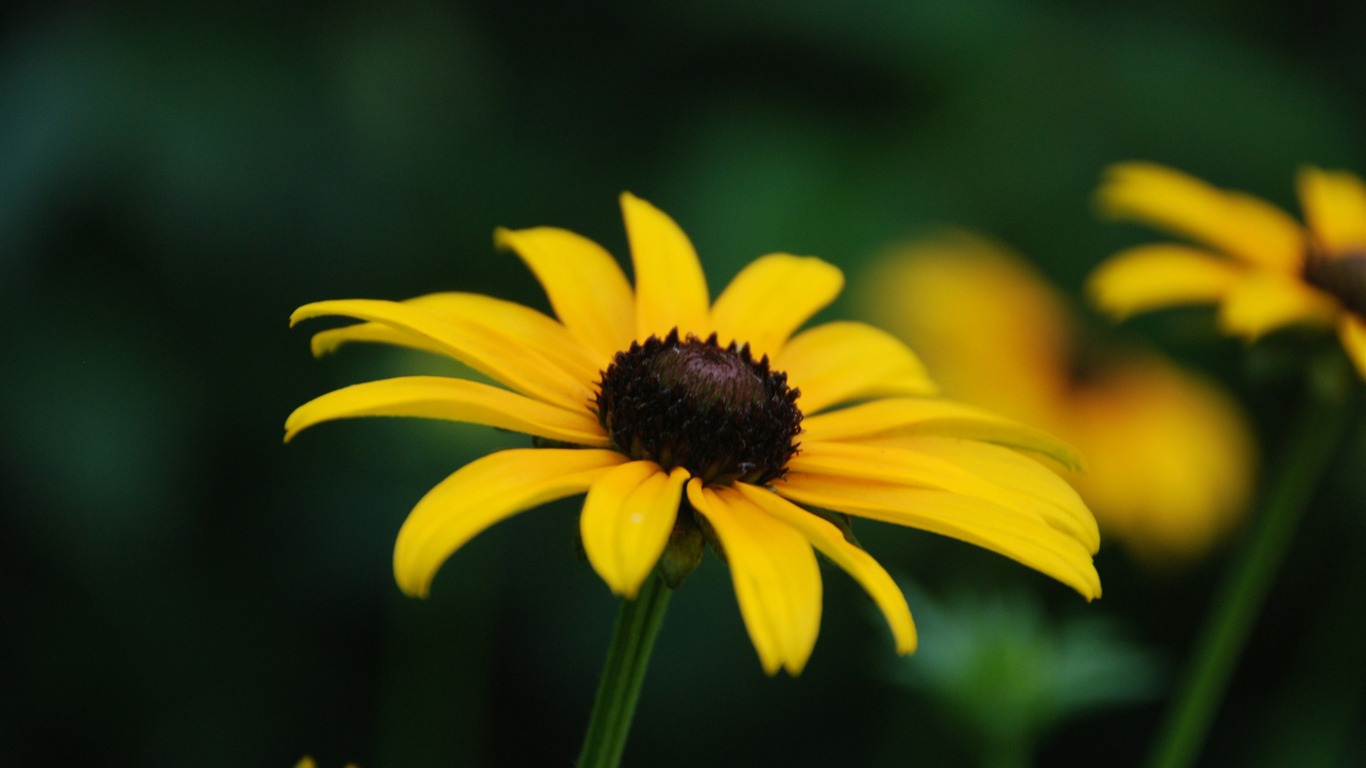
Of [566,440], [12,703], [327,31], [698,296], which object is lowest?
[12,703]

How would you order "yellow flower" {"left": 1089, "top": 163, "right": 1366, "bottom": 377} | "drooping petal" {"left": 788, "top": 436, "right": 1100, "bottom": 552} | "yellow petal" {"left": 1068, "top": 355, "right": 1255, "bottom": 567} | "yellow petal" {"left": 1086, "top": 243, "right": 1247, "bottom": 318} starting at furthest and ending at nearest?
"yellow petal" {"left": 1068, "top": 355, "right": 1255, "bottom": 567}, "yellow petal" {"left": 1086, "top": 243, "right": 1247, "bottom": 318}, "yellow flower" {"left": 1089, "top": 163, "right": 1366, "bottom": 377}, "drooping petal" {"left": 788, "top": 436, "right": 1100, "bottom": 552}

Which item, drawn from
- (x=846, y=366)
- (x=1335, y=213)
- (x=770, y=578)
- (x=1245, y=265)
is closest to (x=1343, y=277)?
(x=1245, y=265)

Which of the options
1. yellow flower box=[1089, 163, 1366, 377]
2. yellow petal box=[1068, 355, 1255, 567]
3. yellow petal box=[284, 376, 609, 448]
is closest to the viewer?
yellow petal box=[284, 376, 609, 448]

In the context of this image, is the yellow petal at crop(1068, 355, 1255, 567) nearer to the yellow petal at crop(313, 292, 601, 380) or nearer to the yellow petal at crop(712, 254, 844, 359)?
the yellow petal at crop(712, 254, 844, 359)

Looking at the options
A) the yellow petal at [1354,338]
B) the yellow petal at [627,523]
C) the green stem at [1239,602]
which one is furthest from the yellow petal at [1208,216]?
the yellow petal at [627,523]

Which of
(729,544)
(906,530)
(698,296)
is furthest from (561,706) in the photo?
(729,544)

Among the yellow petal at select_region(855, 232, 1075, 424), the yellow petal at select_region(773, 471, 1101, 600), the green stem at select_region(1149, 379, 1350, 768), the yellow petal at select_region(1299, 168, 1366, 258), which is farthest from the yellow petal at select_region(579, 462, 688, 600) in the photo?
the yellow petal at select_region(855, 232, 1075, 424)

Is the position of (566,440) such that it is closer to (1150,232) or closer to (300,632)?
(300,632)
